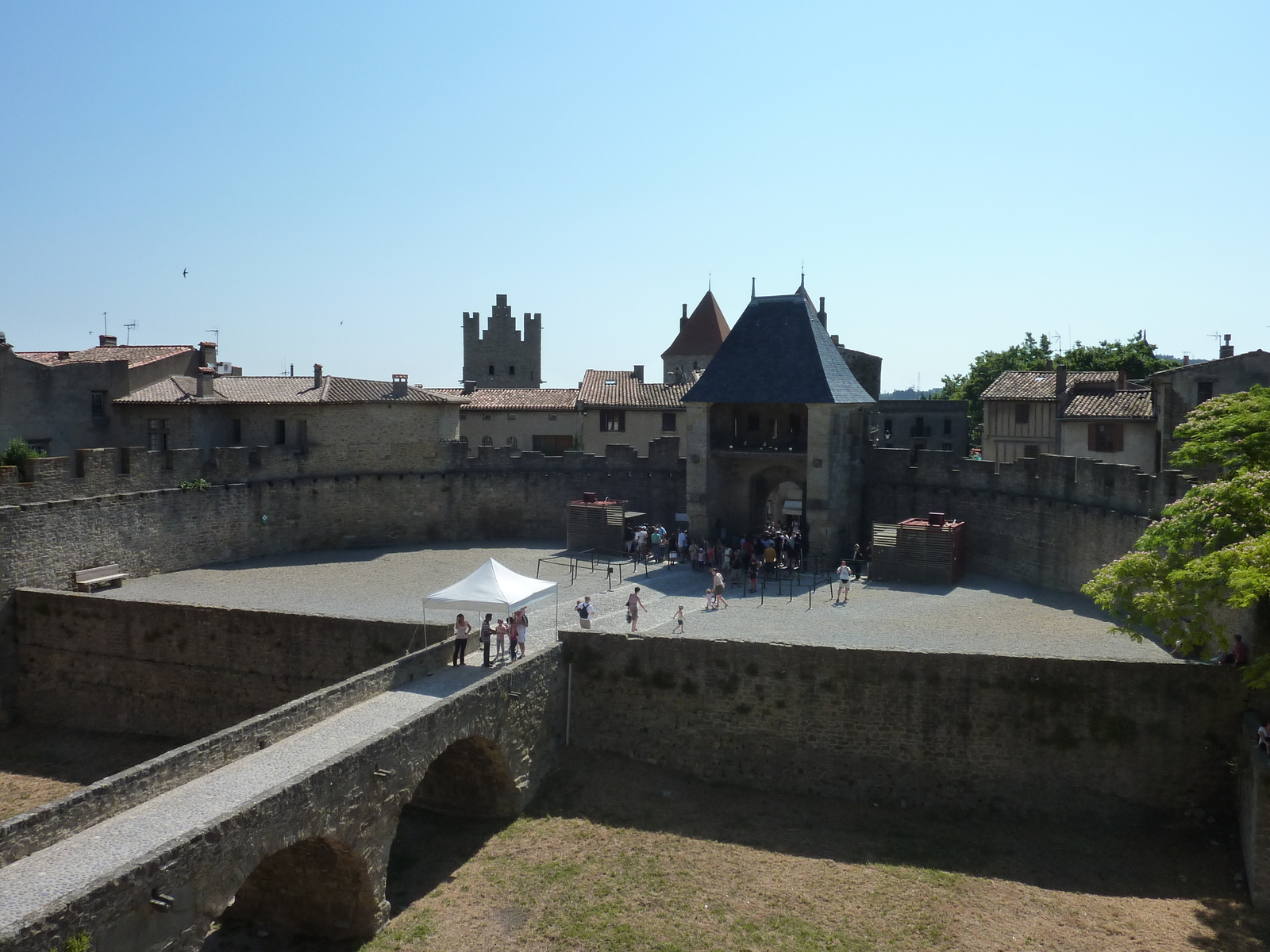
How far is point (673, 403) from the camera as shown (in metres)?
45.3

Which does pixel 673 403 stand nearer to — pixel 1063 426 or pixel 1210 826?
pixel 1063 426

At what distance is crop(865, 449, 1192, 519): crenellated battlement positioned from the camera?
2417 centimetres

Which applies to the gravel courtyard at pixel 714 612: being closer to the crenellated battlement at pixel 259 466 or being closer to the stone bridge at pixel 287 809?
the crenellated battlement at pixel 259 466

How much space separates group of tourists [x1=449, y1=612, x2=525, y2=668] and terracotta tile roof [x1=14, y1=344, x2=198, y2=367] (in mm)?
21990

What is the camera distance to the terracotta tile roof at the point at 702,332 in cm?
6103

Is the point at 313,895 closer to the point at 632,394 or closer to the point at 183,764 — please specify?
the point at 183,764

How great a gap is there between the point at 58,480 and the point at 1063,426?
111ft

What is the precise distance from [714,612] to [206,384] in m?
20.1

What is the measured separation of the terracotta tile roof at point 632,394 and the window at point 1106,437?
53.1ft

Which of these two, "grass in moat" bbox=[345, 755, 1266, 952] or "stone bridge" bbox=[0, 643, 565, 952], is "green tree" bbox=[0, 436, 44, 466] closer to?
"stone bridge" bbox=[0, 643, 565, 952]

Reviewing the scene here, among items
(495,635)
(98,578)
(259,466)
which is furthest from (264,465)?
(495,635)

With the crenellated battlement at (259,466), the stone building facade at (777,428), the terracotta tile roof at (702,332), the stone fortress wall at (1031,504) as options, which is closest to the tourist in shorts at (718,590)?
the stone building facade at (777,428)

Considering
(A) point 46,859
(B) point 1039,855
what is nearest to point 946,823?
(B) point 1039,855

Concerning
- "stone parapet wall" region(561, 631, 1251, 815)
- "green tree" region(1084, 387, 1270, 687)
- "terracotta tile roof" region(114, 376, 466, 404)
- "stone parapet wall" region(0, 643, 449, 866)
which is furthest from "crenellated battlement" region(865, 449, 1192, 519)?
"stone parapet wall" region(0, 643, 449, 866)
